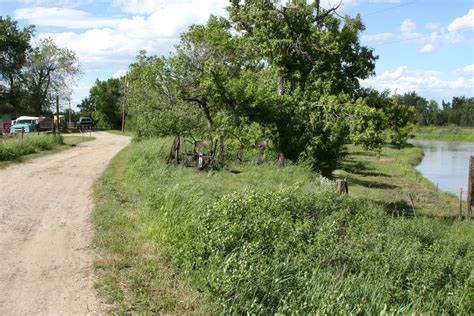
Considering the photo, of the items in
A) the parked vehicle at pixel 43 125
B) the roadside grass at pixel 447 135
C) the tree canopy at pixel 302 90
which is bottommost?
the roadside grass at pixel 447 135

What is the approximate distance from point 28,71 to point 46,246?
62.9m

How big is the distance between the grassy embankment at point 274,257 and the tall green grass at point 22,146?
13329mm

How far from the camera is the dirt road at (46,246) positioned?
6414 mm

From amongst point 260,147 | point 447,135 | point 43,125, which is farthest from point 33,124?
point 447,135

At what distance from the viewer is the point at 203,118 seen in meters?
33.1

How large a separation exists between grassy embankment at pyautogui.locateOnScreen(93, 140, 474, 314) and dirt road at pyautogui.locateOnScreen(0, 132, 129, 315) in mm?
360

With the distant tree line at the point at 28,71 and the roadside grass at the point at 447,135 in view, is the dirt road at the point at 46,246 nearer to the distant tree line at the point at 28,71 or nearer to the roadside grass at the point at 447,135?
the distant tree line at the point at 28,71

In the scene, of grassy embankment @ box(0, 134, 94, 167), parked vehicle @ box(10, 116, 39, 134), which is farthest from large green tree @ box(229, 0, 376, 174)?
parked vehicle @ box(10, 116, 39, 134)

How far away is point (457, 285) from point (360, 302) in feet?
8.21

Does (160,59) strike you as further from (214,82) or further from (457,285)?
(457,285)

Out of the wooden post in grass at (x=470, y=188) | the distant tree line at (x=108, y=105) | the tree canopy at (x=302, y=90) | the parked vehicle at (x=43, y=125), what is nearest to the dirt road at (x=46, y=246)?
the tree canopy at (x=302, y=90)

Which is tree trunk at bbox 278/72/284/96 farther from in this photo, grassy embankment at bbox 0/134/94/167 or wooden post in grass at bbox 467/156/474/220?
grassy embankment at bbox 0/134/94/167

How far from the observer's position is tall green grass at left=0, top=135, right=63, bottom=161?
22.6 metres

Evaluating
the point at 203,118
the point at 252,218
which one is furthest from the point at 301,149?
the point at 203,118
